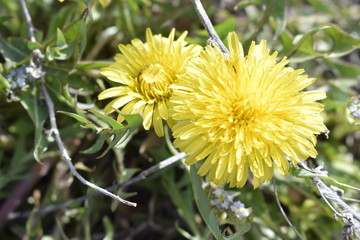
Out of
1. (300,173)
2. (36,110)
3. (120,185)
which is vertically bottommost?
(120,185)

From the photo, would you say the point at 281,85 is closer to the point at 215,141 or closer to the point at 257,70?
the point at 257,70

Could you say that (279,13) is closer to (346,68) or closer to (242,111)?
(346,68)

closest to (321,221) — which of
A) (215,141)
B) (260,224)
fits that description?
(260,224)

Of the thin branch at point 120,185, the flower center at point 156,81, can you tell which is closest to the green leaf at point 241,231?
the thin branch at point 120,185

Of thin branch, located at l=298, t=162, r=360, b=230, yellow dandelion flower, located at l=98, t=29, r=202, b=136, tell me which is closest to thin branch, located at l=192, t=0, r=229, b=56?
yellow dandelion flower, located at l=98, t=29, r=202, b=136

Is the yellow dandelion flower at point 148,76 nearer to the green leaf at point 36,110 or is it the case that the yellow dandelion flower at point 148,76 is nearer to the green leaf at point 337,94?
the green leaf at point 36,110

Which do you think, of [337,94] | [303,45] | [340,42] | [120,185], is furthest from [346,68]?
[120,185]
